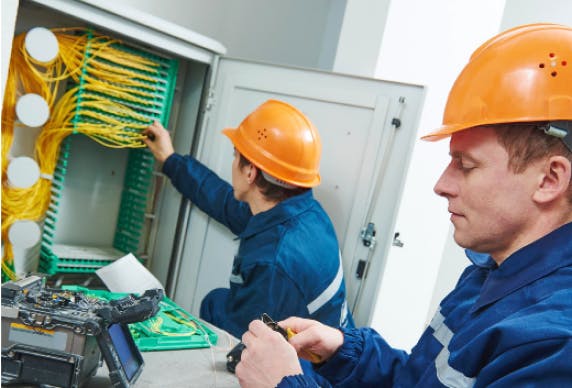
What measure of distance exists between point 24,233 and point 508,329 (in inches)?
55.4

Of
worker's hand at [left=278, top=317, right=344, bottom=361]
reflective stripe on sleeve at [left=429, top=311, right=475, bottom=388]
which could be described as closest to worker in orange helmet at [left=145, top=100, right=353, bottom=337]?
worker's hand at [left=278, top=317, right=344, bottom=361]

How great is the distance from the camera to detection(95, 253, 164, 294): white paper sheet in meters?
1.54

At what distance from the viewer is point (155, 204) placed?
6.96 ft

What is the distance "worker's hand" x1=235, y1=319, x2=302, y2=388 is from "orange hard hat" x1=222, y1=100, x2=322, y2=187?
0.88m

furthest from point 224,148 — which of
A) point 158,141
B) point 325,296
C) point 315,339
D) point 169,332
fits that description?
point 315,339

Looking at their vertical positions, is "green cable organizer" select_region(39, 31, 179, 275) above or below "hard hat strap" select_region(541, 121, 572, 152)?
below

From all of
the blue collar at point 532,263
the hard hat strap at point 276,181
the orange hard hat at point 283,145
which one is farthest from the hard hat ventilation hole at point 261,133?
the blue collar at point 532,263

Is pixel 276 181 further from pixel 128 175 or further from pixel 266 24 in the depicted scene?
pixel 266 24

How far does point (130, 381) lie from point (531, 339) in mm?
737

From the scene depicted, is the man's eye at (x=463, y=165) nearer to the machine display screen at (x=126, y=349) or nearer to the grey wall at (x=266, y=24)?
the machine display screen at (x=126, y=349)

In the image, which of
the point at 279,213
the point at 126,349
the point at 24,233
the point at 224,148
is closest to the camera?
the point at 126,349

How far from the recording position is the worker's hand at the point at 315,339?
1146 millimetres

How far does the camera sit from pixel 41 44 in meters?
1.46

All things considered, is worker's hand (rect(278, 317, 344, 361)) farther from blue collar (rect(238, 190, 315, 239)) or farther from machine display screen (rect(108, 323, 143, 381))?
blue collar (rect(238, 190, 315, 239))
